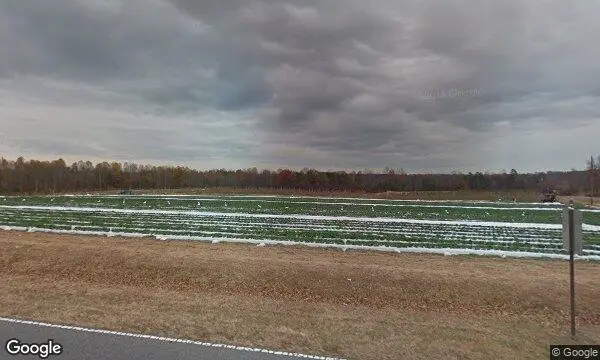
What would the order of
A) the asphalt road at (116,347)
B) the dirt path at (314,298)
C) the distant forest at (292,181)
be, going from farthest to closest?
the distant forest at (292,181), the dirt path at (314,298), the asphalt road at (116,347)

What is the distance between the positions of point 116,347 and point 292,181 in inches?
2946

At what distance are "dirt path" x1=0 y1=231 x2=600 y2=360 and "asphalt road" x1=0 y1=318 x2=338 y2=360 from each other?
0.39 m

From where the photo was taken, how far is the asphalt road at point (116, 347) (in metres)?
5.54

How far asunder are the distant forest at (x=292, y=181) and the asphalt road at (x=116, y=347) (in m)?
69.0

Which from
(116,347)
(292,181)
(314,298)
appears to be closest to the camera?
(116,347)

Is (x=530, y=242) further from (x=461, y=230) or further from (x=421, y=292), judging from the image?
(x=421, y=292)

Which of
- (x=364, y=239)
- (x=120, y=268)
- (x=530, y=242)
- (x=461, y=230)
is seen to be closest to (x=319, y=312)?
(x=120, y=268)

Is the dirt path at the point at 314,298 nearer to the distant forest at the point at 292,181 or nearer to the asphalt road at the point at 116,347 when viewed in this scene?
the asphalt road at the point at 116,347

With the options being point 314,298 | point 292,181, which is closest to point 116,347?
point 314,298

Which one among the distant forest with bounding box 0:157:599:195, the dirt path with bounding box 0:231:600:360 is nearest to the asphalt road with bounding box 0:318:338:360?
the dirt path with bounding box 0:231:600:360

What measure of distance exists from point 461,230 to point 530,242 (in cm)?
400

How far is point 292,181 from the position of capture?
3174 inches

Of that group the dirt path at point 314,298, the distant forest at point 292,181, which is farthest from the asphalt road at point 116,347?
the distant forest at point 292,181

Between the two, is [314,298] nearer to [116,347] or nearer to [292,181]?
[116,347]
